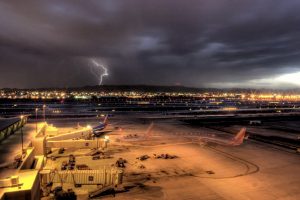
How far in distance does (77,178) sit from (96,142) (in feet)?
68.6

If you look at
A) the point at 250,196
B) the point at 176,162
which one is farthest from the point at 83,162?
the point at 250,196

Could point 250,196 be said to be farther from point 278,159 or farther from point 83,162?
point 83,162

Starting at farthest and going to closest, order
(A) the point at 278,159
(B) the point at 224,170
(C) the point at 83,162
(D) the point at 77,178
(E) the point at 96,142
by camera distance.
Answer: (E) the point at 96,142 → (A) the point at 278,159 → (C) the point at 83,162 → (B) the point at 224,170 → (D) the point at 77,178

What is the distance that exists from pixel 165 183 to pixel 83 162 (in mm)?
15713

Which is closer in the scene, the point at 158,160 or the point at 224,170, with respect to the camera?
the point at 224,170

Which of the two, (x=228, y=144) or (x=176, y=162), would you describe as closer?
(x=176, y=162)

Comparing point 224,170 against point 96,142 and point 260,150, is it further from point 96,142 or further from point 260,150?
point 96,142

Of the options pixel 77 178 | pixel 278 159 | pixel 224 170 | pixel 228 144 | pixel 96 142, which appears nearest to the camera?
pixel 77 178

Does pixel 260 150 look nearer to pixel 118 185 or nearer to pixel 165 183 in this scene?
pixel 165 183

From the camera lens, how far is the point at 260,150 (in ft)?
185

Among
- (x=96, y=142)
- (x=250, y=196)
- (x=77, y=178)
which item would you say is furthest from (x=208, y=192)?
(x=96, y=142)

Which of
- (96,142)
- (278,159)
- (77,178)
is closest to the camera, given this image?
(77,178)

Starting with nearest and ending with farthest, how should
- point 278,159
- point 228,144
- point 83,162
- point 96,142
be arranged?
1. point 83,162
2. point 278,159
3. point 96,142
4. point 228,144

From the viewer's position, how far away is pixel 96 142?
54562 millimetres
